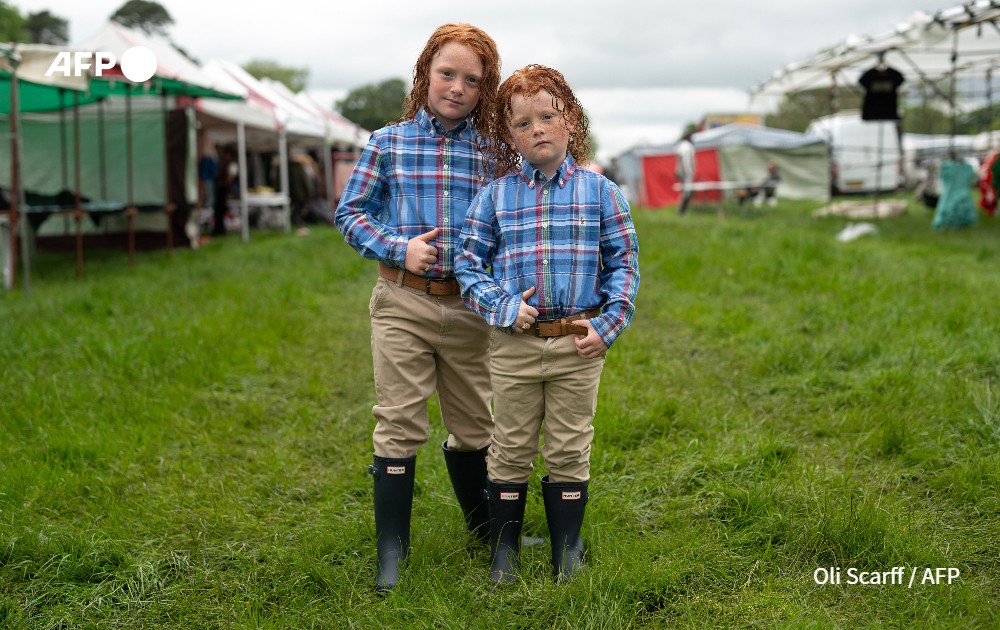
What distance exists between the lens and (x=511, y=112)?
2.64m

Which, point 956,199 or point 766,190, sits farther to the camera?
point 766,190

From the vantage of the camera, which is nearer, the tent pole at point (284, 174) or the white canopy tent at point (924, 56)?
the white canopy tent at point (924, 56)

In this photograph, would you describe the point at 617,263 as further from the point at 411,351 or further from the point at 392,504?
the point at 392,504

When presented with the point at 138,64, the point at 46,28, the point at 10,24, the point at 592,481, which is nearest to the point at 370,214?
the point at 592,481

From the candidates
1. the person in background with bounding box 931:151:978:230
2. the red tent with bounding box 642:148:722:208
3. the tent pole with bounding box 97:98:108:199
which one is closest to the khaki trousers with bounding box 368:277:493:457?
the tent pole with bounding box 97:98:108:199

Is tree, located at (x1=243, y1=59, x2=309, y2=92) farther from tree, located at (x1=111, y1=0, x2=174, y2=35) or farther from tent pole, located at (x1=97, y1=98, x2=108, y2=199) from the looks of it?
tent pole, located at (x1=97, y1=98, x2=108, y2=199)

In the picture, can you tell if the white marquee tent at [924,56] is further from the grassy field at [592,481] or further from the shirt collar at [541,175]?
the shirt collar at [541,175]

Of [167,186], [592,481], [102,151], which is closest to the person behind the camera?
[592,481]

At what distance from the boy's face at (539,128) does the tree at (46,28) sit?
59.3m

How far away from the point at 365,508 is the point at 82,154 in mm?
11683

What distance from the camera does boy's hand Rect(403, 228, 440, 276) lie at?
8.68ft

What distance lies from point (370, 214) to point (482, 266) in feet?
1.43

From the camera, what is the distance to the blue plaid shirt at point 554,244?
8.57ft

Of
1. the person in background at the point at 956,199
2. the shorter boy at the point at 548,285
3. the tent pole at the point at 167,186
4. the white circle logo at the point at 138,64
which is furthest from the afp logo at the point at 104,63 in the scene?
the person in background at the point at 956,199
